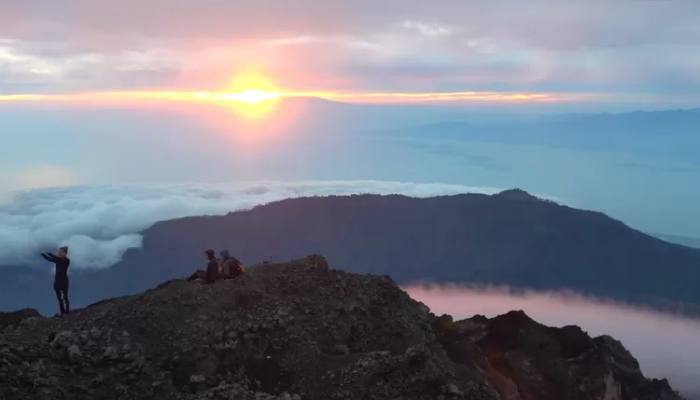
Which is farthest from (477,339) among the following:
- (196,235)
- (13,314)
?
(196,235)

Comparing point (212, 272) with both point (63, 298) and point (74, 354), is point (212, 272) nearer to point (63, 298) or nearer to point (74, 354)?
point (63, 298)

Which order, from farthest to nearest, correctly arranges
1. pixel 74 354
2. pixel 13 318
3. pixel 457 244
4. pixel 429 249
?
pixel 429 249 < pixel 457 244 < pixel 13 318 < pixel 74 354

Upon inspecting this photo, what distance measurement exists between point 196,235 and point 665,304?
94.7m

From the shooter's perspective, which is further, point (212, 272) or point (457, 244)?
point (457, 244)

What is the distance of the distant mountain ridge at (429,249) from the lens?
470 feet

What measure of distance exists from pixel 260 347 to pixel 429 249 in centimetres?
13860

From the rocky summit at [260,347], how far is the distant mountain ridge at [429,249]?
4726 inches

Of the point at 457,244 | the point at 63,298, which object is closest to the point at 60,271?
the point at 63,298

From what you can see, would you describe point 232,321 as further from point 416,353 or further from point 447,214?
point 447,214

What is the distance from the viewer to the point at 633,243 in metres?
154

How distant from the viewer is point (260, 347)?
16.0 metres

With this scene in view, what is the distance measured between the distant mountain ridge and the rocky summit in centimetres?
12004

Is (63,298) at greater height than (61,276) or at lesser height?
lesser

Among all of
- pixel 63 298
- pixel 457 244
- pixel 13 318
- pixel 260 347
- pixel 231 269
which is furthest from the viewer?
pixel 457 244
